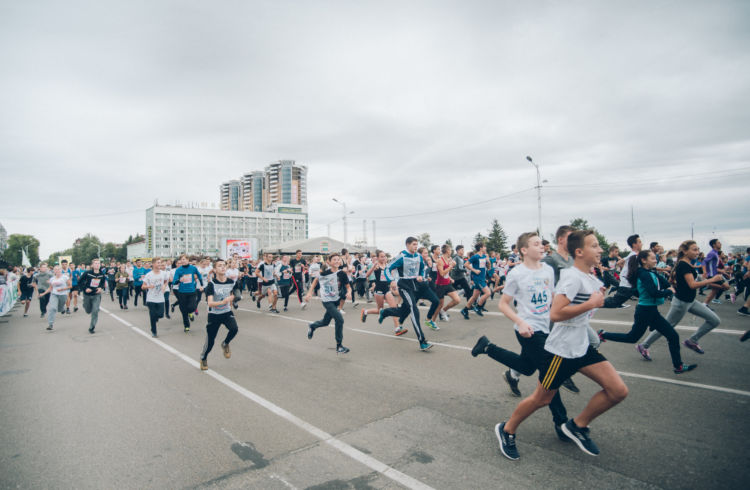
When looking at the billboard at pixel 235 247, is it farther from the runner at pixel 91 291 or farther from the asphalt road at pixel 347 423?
the asphalt road at pixel 347 423

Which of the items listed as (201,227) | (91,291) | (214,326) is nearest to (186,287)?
(91,291)

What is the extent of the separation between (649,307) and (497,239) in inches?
2857

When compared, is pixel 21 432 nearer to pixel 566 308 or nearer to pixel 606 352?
pixel 566 308

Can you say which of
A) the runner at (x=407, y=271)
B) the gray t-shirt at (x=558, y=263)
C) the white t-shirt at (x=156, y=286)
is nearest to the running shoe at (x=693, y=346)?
the gray t-shirt at (x=558, y=263)

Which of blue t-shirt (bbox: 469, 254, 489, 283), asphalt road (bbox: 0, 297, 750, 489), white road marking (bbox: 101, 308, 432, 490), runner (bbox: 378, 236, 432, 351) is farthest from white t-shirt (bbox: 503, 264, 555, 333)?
blue t-shirt (bbox: 469, 254, 489, 283)

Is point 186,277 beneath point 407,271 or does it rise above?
beneath

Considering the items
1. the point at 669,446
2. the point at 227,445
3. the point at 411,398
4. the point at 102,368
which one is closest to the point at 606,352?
the point at 669,446

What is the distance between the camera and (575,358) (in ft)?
10.3

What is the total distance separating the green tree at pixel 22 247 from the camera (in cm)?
11821

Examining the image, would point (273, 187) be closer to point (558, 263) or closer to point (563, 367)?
point (558, 263)

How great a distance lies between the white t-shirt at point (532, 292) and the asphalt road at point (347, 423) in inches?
41.4

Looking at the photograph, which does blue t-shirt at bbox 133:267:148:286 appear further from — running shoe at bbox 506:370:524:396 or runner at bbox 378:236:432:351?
running shoe at bbox 506:370:524:396

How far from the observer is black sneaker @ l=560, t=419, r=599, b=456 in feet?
10.6

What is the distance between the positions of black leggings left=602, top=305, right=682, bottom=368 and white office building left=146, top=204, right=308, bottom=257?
106233 mm
